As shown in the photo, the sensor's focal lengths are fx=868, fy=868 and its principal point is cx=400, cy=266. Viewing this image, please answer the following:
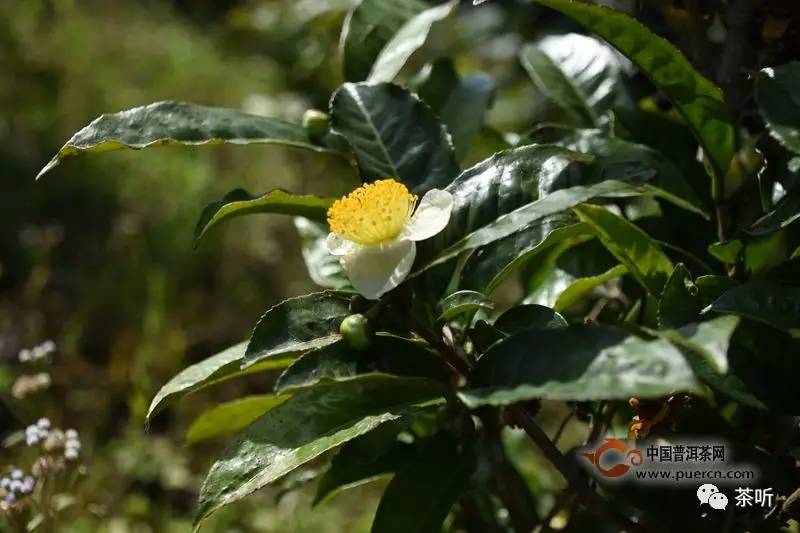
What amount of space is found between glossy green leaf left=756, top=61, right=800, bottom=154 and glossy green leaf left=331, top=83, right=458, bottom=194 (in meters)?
0.28

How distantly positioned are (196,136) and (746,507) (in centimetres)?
63

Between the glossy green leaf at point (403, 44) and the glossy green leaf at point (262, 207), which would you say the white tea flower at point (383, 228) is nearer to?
the glossy green leaf at point (262, 207)

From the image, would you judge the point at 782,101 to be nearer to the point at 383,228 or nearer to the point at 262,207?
the point at 383,228

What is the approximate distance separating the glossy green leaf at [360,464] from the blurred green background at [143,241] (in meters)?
0.49

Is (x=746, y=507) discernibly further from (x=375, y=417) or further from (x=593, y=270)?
(x=375, y=417)

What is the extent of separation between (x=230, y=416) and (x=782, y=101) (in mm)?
675

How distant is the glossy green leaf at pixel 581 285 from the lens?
83cm

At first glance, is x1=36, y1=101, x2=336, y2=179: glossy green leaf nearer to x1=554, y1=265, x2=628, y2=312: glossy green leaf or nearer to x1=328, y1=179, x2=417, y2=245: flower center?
x1=328, y1=179, x2=417, y2=245: flower center

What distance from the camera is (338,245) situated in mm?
806

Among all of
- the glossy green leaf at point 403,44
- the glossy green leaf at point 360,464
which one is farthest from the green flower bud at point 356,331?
the glossy green leaf at point 403,44

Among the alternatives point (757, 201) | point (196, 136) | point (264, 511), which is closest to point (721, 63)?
point (757, 201)

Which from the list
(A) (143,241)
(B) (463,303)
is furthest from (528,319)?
(A) (143,241)

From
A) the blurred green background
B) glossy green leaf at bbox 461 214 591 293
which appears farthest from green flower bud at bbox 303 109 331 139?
the blurred green background

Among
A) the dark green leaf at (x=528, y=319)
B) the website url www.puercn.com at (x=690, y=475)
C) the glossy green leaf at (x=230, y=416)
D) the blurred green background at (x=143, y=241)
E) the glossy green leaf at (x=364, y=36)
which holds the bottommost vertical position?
the blurred green background at (x=143, y=241)
